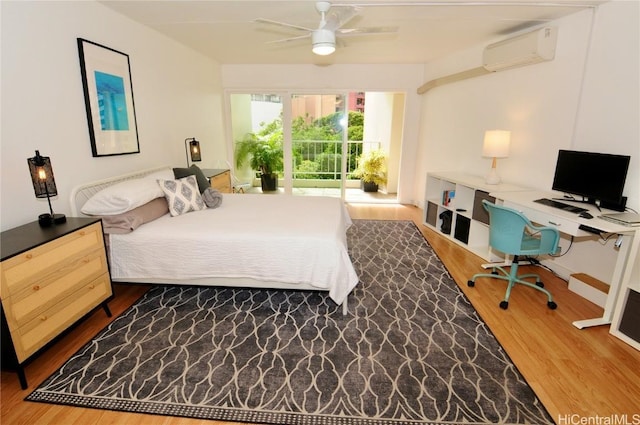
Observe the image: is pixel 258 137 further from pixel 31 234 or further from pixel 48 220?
pixel 31 234

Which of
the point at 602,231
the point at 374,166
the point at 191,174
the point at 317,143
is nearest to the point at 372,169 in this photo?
the point at 374,166

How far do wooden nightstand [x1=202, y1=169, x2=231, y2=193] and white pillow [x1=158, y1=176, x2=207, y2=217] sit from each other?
1.01m

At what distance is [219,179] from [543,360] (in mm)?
4188

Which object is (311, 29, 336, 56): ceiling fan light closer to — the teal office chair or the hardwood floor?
the teal office chair

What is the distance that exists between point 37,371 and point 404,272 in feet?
10.00

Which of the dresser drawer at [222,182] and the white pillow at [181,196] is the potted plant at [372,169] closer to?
the dresser drawer at [222,182]

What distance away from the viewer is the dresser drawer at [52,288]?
5.88ft

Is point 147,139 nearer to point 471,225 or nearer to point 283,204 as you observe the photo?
point 283,204

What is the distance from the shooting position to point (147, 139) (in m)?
3.72

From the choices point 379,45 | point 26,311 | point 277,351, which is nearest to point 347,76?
point 379,45

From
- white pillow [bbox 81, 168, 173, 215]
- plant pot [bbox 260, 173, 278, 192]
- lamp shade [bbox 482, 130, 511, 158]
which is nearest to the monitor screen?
lamp shade [bbox 482, 130, 511, 158]

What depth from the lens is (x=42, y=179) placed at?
2.18 meters

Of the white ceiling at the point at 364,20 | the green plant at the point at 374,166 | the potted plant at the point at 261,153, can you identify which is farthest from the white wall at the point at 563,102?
the potted plant at the point at 261,153

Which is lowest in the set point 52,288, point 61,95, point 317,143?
point 52,288
